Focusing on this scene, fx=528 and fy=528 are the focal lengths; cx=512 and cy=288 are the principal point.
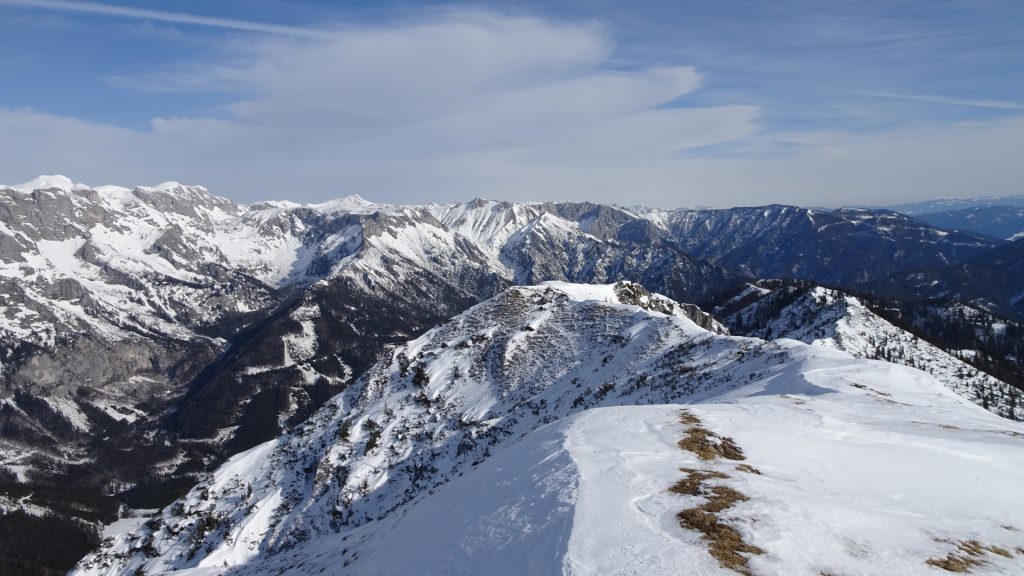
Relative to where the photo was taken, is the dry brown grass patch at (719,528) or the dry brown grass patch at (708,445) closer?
the dry brown grass patch at (719,528)

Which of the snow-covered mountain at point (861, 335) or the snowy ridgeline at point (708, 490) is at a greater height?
the snowy ridgeline at point (708, 490)

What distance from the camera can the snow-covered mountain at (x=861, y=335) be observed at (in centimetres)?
8431

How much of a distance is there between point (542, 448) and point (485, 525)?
774 cm

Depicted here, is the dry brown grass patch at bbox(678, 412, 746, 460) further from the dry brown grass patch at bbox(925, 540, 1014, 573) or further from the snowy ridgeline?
the dry brown grass patch at bbox(925, 540, 1014, 573)

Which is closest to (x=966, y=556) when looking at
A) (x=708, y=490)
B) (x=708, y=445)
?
(x=708, y=490)

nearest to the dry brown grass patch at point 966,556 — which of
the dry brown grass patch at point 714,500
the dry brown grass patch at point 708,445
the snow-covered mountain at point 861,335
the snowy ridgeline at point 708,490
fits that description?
the snowy ridgeline at point 708,490

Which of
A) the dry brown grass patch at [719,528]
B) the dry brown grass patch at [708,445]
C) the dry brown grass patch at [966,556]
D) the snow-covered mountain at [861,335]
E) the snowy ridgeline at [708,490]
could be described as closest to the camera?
the dry brown grass patch at [966,556]

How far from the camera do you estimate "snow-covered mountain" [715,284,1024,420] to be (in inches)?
3319

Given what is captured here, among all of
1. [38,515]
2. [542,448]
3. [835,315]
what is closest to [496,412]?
[542,448]

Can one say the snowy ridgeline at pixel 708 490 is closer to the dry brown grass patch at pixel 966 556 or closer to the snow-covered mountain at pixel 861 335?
the dry brown grass patch at pixel 966 556

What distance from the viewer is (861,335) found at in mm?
118000

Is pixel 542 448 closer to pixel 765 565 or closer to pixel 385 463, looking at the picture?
pixel 765 565

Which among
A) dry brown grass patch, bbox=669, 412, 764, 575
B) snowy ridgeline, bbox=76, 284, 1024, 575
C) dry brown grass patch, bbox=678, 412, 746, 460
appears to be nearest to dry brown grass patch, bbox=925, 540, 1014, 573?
snowy ridgeline, bbox=76, 284, 1024, 575

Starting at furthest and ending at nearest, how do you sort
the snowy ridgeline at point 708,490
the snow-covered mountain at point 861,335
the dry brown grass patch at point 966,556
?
1. the snow-covered mountain at point 861,335
2. the snowy ridgeline at point 708,490
3. the dry brown grass patch at point 966,556
